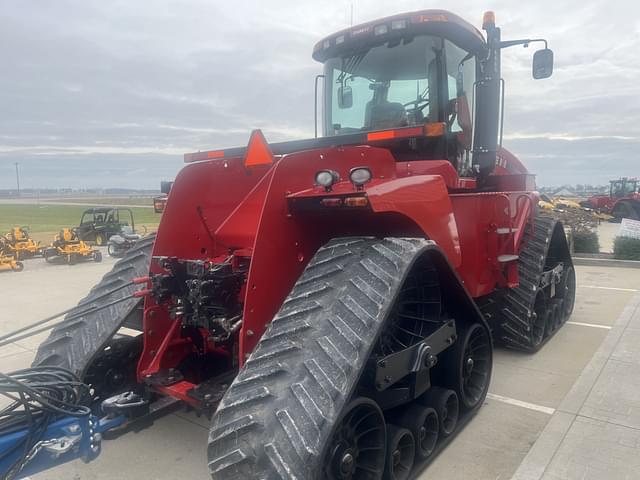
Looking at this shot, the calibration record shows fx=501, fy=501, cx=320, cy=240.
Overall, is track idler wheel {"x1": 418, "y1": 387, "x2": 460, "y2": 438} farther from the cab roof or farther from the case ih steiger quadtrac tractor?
the cab roof

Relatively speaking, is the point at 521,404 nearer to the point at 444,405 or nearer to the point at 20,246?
the point at 444,405

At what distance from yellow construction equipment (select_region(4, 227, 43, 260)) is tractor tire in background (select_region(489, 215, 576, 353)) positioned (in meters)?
14.2

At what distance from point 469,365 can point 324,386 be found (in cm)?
196

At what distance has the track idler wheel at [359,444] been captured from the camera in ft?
7.97

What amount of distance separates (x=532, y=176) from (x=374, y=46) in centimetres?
320

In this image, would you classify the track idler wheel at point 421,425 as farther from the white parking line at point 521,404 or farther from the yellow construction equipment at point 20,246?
the yellow construction equipment at point 20,246

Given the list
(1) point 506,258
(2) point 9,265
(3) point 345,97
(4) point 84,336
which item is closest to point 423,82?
(3) point 345,97

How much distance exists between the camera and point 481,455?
3432mm

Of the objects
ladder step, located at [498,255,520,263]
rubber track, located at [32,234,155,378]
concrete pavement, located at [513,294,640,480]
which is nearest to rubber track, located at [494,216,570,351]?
Answer: concrete pavement, located at [513,294,640,480]

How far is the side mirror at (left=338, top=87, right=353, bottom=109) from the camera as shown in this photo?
16.2 ft

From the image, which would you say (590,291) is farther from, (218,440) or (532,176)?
(218,440)

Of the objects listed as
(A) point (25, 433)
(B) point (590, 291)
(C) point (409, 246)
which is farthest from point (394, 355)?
(B) point (590, 291)

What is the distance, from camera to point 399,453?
298 centimetres

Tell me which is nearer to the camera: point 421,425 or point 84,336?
point 421,425
